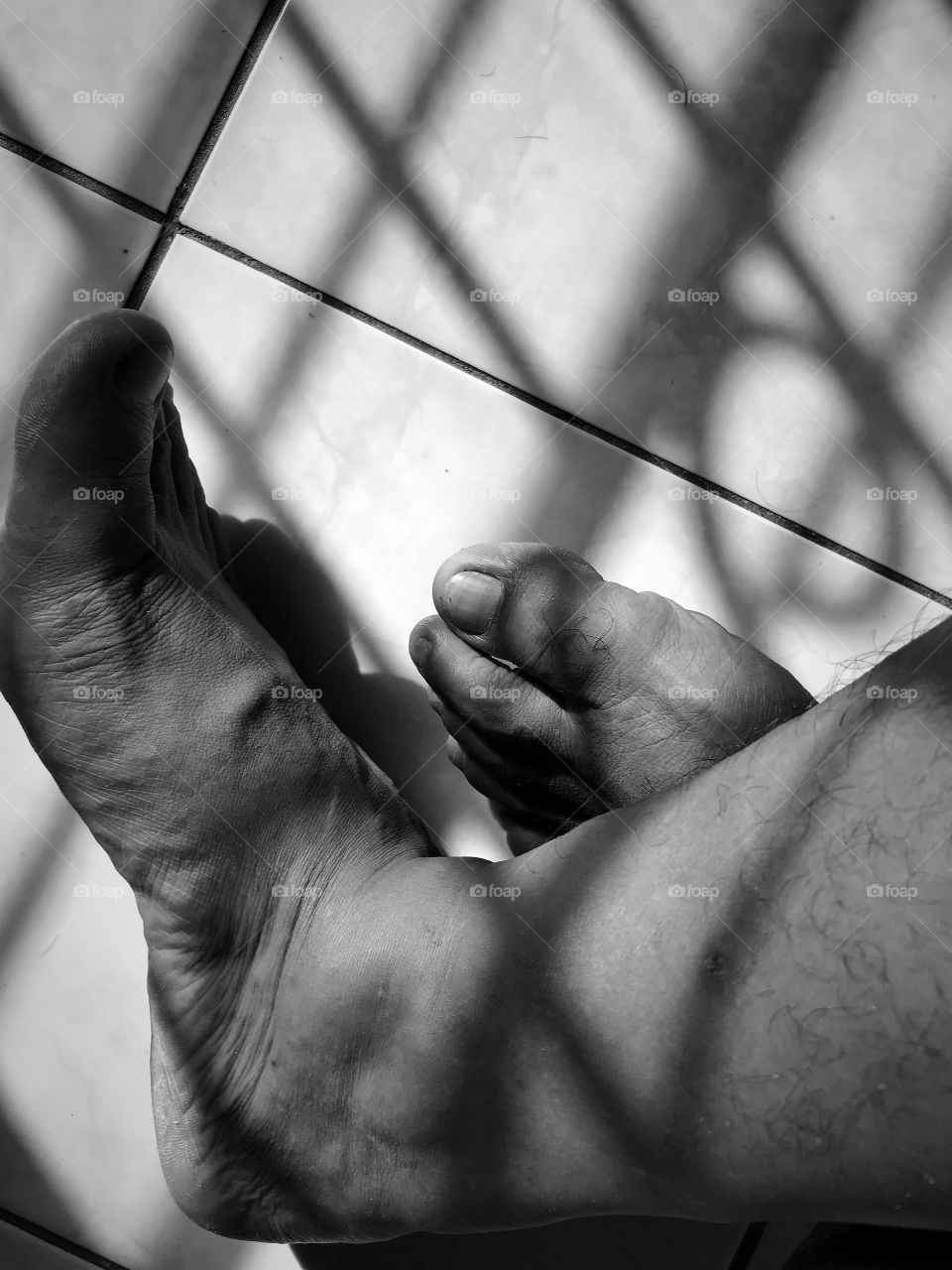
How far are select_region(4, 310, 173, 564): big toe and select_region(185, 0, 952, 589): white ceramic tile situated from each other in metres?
0.29

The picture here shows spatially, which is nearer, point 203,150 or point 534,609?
point 534,609

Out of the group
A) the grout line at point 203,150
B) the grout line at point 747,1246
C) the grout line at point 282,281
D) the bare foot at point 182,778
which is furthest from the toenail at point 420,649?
the grout line at point 747,1246

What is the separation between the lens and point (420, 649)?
4.01 ft

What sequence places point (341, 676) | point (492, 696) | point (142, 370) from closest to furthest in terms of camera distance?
point (142, 370) < point (492, 696) < point (341, 676)

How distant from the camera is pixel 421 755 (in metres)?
1.30

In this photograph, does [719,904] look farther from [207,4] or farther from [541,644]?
[207,4]

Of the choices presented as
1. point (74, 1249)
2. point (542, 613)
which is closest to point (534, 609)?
point (542, 613)

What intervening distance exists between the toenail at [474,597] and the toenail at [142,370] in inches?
14.9

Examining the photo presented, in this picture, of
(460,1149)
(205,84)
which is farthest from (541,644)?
(205,84)

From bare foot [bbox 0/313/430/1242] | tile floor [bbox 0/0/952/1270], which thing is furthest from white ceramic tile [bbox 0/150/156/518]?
bare foot [bbox 0/313/430/1242]

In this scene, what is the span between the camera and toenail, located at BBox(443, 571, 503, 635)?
3.80ft

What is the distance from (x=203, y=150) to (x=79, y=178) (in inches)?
6.1

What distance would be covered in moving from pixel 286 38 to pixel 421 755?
2.94 ft

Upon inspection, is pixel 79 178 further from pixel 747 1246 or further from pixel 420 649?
pixel 747 1246
